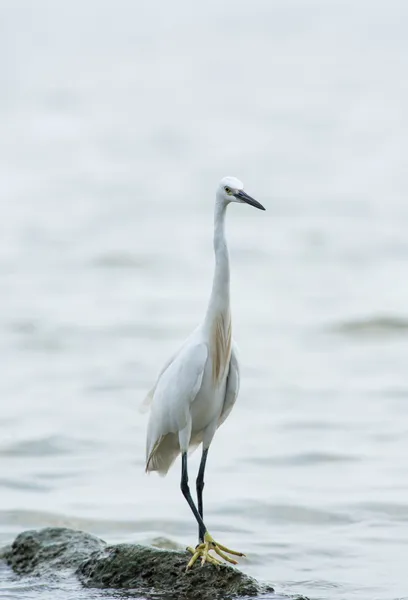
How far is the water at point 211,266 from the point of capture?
964 centimetres

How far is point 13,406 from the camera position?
1257 centimetres

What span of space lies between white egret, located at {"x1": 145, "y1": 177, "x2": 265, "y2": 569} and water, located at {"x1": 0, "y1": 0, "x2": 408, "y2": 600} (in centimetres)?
→ 99

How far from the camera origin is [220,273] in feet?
21.6

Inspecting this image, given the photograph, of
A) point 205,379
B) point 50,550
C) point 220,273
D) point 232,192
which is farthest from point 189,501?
point 232,192

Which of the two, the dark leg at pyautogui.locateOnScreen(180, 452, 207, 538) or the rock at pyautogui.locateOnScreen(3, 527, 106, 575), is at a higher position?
the dark leg at pyautogui.locateOnScreen(180, 452, 207, 538)

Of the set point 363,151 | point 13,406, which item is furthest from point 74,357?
point 363,151

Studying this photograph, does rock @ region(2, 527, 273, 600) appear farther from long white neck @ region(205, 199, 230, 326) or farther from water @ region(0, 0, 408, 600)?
long white neck @ region(205, 199, 230, 326)

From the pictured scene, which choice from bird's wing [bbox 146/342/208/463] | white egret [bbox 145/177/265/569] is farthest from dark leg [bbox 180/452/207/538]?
bird's wing [bbox 146/342/208/463]

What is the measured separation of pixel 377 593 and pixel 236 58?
24612 millimetres

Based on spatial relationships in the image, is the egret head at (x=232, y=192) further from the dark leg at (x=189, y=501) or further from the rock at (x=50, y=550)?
the rock at (x=50, y=550)

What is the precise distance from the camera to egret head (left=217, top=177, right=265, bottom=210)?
6.32m

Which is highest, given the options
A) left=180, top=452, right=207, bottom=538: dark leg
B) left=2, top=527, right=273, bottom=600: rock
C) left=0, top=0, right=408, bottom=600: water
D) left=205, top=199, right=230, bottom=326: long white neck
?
left=0, top=0, right=408, bottom=600: water

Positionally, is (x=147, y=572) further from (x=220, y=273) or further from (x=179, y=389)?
(x=220, y=273)

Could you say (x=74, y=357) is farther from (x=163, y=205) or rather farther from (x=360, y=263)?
(x=163, y=205)
